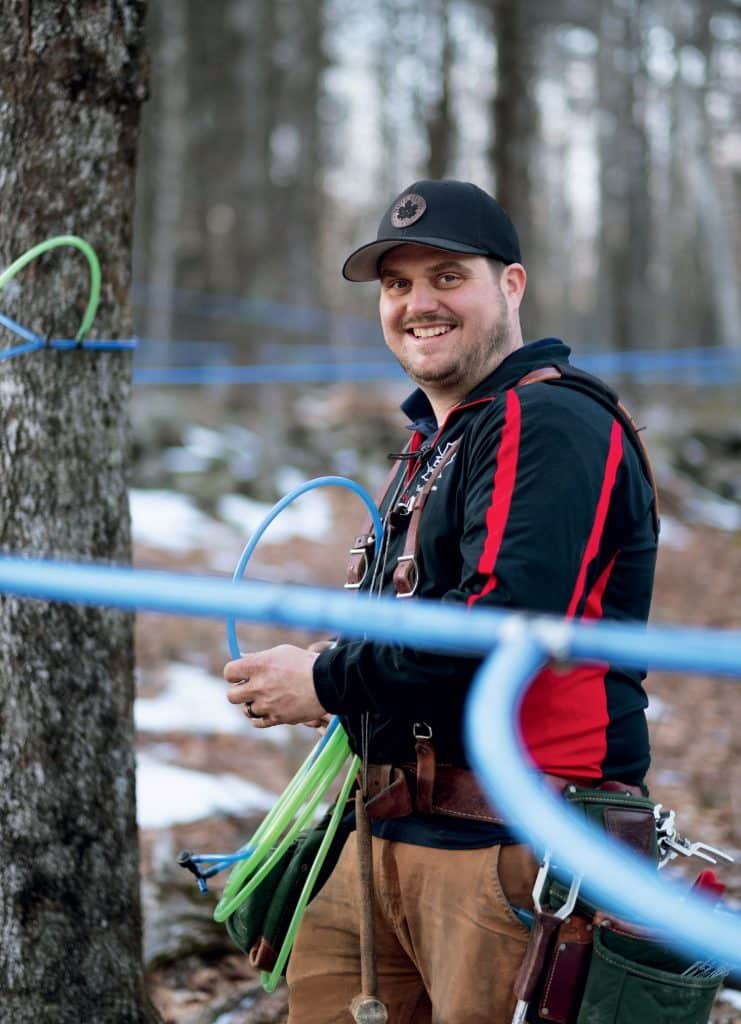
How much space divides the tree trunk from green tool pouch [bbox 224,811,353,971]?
18.5 inches

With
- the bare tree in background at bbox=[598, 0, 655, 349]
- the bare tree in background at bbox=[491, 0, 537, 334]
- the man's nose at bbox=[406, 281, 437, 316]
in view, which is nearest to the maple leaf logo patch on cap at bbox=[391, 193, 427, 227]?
the man's nose at bbox=[406, 281, 437, 316]

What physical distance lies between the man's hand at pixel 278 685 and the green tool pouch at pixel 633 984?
2.37ft

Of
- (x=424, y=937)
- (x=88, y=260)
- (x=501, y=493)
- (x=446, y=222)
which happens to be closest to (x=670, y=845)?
(x=424, y=937)

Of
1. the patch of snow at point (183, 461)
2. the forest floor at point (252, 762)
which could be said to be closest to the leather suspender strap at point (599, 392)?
the forest floor at point (252, 762)

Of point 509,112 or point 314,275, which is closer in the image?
point 509,112

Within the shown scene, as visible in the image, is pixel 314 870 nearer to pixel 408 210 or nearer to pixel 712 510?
pixel 408 210

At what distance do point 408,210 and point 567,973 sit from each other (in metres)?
1.64

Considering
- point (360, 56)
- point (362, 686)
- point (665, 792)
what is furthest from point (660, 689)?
point (360, 56)

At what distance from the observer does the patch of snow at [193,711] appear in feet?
21.2

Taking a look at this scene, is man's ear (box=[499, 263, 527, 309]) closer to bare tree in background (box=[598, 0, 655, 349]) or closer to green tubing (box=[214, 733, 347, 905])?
green tubing (box=[214, 733, 347, 905])

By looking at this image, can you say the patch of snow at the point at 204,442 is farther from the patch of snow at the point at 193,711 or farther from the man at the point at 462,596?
the man at the point at 462,596

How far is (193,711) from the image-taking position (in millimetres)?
6707

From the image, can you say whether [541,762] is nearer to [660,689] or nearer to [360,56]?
[660,689]

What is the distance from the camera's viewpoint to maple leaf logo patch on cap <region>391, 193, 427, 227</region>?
8.61ft
